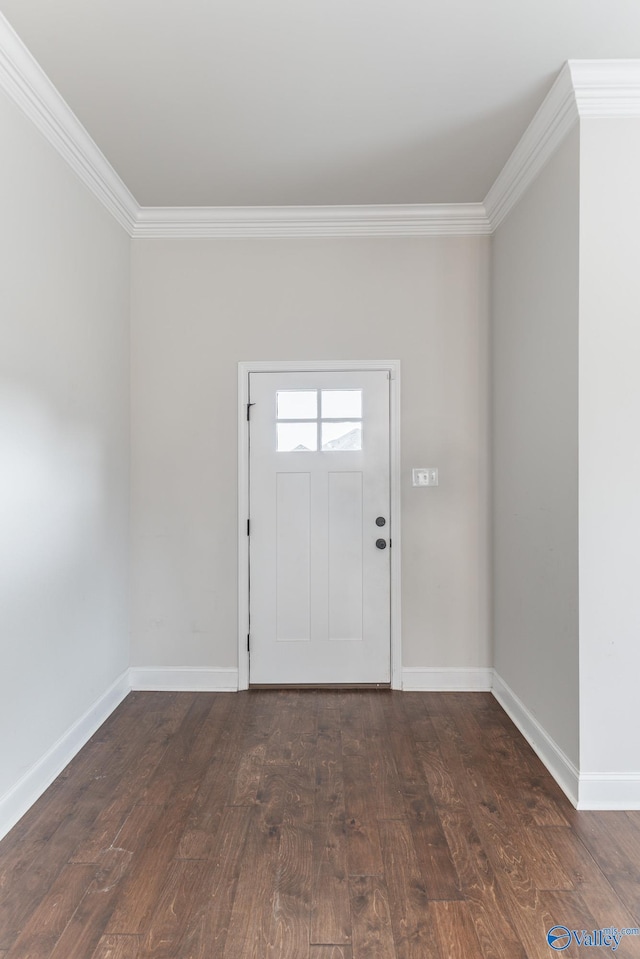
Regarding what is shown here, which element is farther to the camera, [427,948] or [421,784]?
[421,784]

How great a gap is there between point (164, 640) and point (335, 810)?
1763mm

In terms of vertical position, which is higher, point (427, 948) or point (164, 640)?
point (164, 640)

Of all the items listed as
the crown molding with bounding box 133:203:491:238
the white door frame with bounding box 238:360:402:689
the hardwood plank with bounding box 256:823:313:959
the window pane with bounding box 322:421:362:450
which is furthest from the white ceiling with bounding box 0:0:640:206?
the hardwood plank with bounding box 256:823:313:959

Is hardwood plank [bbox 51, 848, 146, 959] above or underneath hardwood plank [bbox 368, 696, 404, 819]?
Result: underneath

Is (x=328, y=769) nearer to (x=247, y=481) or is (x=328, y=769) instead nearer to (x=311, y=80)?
(x=247, y=481)

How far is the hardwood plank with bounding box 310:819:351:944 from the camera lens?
183cm

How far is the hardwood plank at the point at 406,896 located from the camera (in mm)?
1774

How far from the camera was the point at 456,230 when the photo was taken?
382 centimetres

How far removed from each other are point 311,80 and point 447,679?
3.27 m

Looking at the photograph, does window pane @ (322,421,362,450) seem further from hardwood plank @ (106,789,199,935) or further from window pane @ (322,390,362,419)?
hardwood plank @ (106,789,199,935)

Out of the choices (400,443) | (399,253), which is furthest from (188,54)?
(400,443)

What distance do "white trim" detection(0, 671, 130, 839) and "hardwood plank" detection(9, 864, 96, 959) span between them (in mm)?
409

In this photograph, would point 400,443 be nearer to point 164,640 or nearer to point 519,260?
point 519,260

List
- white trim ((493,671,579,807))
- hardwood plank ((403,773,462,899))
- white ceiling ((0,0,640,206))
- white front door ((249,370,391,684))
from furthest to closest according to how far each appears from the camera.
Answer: white front door ((249,370,391,684))
white trim ((493,671,579,807))
white ceiling ((0,0,640,206))
hardwood plank ((403,773,462,899))
